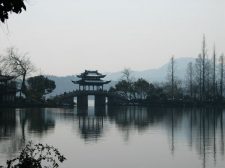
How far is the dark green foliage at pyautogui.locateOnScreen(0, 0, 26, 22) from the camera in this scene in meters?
7.45

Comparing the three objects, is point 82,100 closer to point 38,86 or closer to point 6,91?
point 38,86

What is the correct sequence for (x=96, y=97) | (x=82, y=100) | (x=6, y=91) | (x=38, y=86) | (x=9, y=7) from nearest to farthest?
1. (x=9, y=7)
2. (x=6, y=91)
3. (x=38, y=86)
4. (x=82, y=100)
5. (x=96, y=97)

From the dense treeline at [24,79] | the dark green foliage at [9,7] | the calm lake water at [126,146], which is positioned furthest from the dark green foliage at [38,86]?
the dark green foliage at [9,7]

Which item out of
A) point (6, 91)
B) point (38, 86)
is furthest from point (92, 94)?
point (6, 91)

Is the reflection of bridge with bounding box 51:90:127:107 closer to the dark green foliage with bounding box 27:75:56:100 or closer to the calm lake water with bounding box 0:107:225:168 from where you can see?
the dark green foliage with bounding box 27:75:56:100

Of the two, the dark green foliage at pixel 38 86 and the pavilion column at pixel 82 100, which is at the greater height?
the dark green foliage at pixel 38 86

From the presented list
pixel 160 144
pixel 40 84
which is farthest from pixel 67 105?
pixel 160 144

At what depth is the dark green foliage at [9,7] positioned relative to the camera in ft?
24.5

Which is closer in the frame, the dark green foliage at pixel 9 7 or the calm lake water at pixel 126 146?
the dark green foliage at pixel 9 7

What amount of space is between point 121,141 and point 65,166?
27.9 feet

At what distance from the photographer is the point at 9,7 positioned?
755 cm

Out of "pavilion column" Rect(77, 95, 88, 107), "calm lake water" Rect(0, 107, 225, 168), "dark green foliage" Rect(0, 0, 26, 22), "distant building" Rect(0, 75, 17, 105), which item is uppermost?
"dark green foliage" Rect(0, 0, 26, 22)

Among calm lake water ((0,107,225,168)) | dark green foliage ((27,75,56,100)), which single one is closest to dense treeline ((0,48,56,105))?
dark green foliage ((27,75,56,100))

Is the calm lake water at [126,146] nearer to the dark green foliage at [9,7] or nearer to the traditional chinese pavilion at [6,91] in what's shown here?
the dark green foliage at [9,7]
